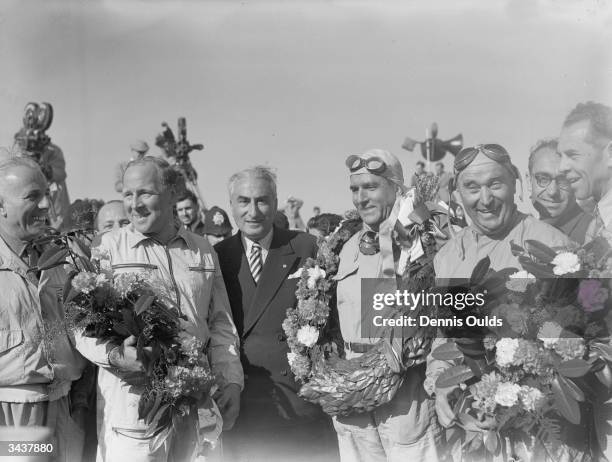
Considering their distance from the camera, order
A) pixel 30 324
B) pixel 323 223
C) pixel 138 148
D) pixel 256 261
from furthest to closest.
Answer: pixel 323 223, pixel 138 148, pixel 256 261, pixel 30 324

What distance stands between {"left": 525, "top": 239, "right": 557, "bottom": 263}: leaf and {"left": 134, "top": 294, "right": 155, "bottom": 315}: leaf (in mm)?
2305

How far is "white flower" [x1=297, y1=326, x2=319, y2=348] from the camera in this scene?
5055mm

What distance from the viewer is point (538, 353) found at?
4305 millimetres

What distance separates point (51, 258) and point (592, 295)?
3222 millimetres

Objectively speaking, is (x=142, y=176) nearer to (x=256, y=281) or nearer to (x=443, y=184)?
(x=256, y=281)

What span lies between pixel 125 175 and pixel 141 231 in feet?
1.30

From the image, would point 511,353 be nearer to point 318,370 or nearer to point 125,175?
point 318,370

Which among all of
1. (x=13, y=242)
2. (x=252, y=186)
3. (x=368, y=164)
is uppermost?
(x=368, y=164)

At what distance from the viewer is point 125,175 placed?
5078 millimetres

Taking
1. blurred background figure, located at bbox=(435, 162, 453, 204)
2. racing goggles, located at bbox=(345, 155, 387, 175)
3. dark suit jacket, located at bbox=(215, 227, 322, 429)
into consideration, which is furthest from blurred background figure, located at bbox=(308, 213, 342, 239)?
racing goggles, located at bbox=(345, 155, 387, 175)

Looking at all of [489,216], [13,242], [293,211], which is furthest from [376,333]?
[293,211]

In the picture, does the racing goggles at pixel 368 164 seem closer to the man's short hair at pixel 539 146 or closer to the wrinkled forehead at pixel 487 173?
the wrinkled forehead at pixel 487 173

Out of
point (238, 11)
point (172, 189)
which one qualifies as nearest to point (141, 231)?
point (172, 189)

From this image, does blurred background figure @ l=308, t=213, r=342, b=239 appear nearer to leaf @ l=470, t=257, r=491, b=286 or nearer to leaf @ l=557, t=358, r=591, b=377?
leaf @ l=470, t=257, r=491, b=286
